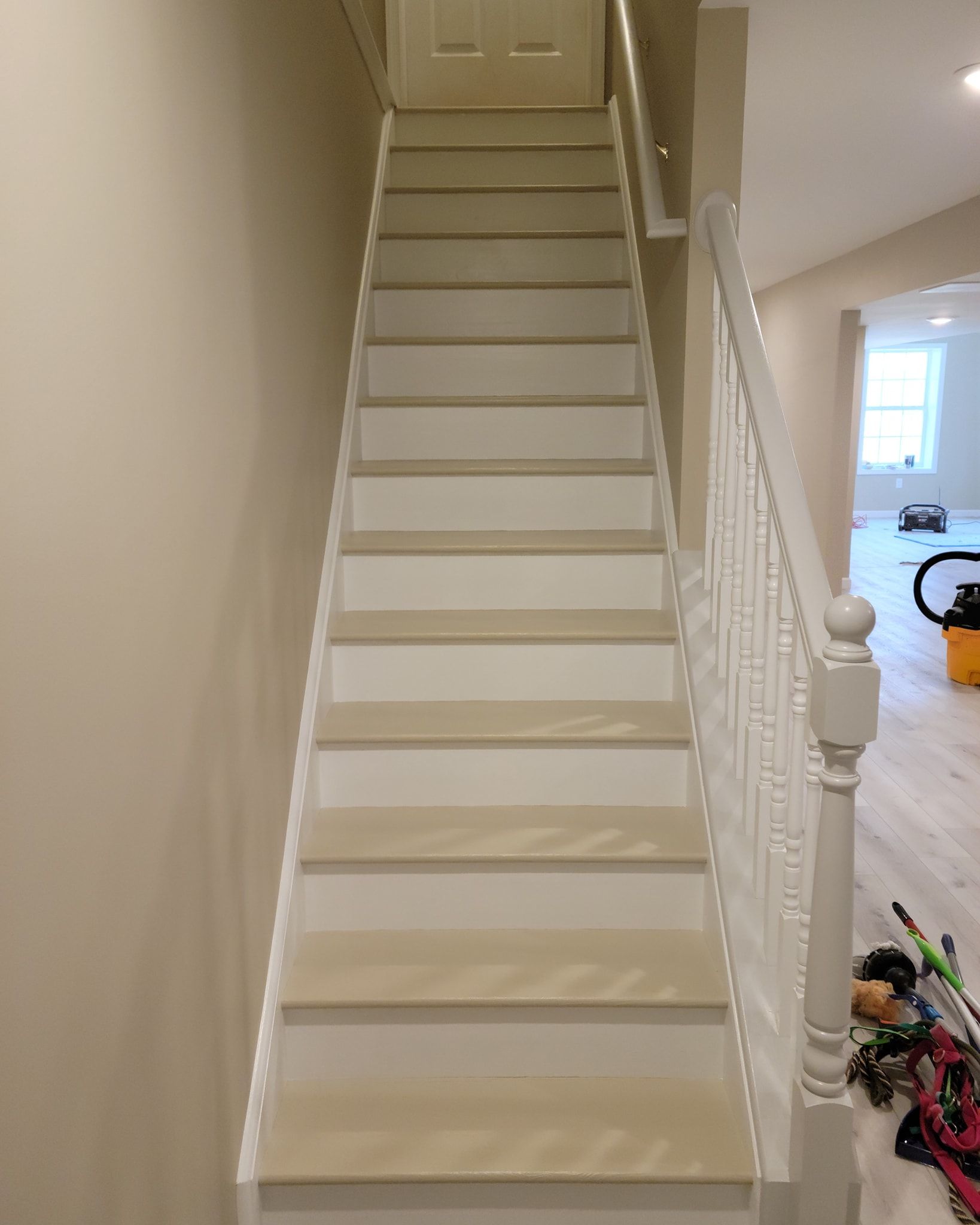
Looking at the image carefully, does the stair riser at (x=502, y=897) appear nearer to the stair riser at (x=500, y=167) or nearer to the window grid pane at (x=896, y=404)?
the stair riser at (x=500, y=167)

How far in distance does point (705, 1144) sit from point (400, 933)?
743 millimetres

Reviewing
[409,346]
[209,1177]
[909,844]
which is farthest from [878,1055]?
[409,346]

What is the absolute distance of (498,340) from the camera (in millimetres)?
3125

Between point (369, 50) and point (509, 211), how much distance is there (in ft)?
2.38

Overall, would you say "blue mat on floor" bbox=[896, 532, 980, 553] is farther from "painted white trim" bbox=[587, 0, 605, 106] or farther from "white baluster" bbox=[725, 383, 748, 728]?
"white baluster" bbox=[725, 383, 748, 728]

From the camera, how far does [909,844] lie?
3.34 m

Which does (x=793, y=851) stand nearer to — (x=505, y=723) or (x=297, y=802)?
(x=505, y=723)

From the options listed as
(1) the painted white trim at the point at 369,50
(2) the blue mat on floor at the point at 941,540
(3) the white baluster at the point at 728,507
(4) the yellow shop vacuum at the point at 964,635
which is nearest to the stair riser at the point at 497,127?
(1) the painted white trim at the point at 369,50

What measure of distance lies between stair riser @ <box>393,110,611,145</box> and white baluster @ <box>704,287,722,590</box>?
7.00ft

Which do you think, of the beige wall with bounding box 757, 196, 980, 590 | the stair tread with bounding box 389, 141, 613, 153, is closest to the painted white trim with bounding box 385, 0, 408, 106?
the stair tread with bounding box 389, 141, 613, 153

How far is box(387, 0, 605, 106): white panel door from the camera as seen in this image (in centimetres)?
446

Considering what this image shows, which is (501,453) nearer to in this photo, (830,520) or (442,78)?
(442,78)

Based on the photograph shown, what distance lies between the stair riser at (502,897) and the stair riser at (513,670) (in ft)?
1.72

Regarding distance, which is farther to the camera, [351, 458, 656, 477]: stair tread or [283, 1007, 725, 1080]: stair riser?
[351, 458, 656, 477]: stair tread
